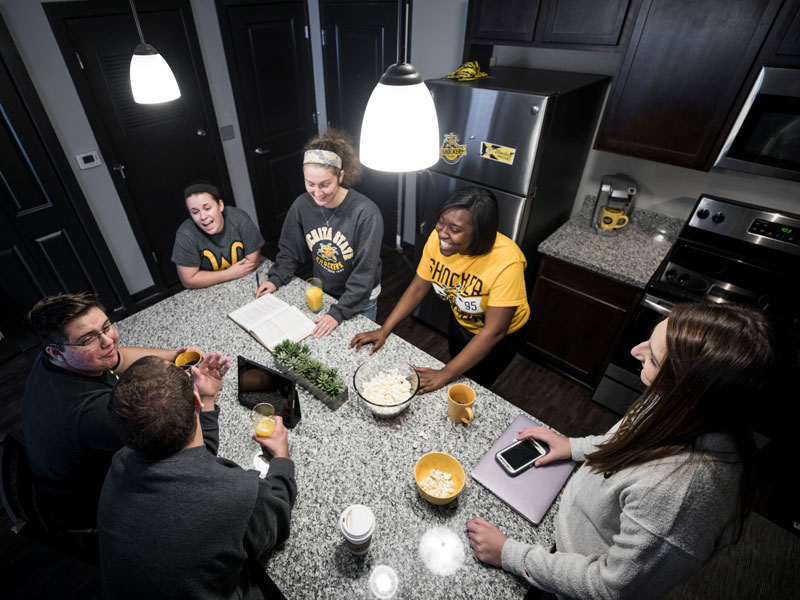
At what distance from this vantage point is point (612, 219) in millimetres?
2580

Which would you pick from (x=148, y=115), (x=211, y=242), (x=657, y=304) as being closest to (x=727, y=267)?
(x=657, y=304)

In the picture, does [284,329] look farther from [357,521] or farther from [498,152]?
[498,152]

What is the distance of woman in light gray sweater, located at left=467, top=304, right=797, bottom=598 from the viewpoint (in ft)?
2.60

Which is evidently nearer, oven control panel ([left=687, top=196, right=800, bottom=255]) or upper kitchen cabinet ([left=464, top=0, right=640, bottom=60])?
upper kitchen cabinet ([left=464, top=0, right=640, bottom=60])

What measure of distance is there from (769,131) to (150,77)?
9.79 ft

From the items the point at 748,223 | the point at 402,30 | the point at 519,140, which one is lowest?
the point at 748,223

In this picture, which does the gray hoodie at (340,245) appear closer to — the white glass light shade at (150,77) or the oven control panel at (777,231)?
the white glass light shade at (150,77)

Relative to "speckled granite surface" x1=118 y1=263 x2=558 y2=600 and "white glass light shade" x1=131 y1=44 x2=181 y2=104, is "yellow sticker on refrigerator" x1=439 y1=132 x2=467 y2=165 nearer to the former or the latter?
"speckled granite surface" x1=118 y1=263 x2=558 y2=600

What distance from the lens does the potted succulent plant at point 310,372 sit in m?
1.45

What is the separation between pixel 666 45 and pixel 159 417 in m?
2.51

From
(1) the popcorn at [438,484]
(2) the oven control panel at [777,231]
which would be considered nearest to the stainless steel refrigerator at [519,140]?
(2) the oven control panel at [777,231]

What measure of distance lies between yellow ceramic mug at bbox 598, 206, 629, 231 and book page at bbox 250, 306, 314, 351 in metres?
1.95

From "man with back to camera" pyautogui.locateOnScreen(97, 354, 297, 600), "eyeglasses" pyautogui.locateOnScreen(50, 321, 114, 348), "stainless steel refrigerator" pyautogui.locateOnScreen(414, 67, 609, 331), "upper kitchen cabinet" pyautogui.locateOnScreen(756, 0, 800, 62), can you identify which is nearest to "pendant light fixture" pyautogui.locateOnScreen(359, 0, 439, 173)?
"man with back to camera" pyautogui.locateOnScreen(97, 354, 297, 600)

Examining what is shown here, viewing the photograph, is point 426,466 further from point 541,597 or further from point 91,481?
point 91,481
